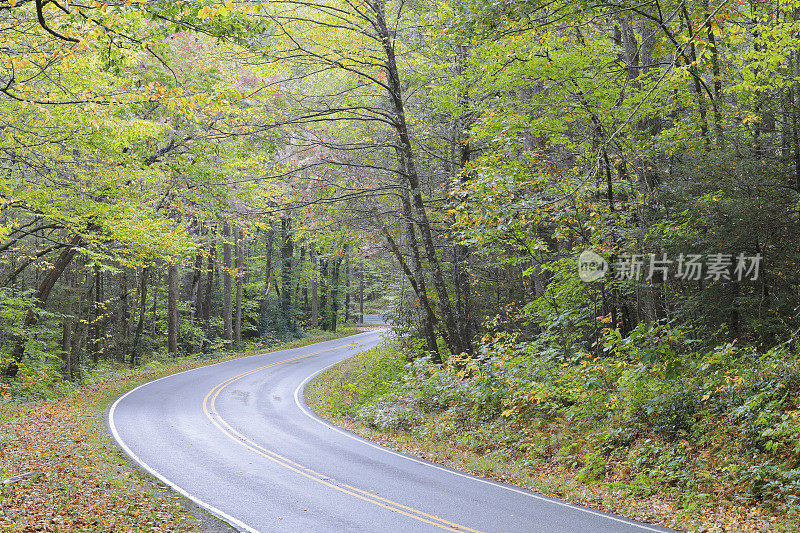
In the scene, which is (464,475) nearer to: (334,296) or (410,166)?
(410,166)

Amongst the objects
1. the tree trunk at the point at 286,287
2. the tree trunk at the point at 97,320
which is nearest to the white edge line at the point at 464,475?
the tree trunk at the point at 97,320

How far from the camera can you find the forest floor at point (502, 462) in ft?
24.2

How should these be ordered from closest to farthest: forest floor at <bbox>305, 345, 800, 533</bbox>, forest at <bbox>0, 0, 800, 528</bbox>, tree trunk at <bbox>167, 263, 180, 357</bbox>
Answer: forest floor at <bbox>305, 345, 800, 533</bbox>
forest at <bbox>0, 0, 800, 528</bbox>
tree trunk at <bbox>167, 263, 180, 357</bbox>

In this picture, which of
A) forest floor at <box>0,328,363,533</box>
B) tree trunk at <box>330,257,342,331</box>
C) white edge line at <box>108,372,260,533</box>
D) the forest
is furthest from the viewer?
tree trunk at <box>330,257,342,331</box>

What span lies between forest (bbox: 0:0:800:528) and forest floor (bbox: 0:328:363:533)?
14.1 feet

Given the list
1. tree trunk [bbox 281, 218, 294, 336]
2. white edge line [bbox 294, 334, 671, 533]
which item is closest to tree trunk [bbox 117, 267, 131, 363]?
tree trunk [bbox 281, 218, 294, 336]

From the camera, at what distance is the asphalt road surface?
25.8 feet

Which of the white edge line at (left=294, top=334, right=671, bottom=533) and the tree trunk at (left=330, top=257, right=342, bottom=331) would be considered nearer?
the white edge line at (left=294, top=334, right=671, bottom=533)

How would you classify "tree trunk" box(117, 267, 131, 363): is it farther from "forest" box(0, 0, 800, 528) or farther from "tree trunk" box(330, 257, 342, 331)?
"tree trunk" box(330, 257, 342, 331)

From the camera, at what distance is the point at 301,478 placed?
10.1m

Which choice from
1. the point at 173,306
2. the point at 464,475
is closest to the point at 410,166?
the point at 464,475

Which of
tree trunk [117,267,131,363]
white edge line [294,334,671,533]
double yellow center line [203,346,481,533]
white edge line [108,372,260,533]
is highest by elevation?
tree trunk [117,267,131,363]

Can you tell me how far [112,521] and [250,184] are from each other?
52.8ft

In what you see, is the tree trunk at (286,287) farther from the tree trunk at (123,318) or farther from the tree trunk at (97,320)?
the tree trunk at (97,320)
